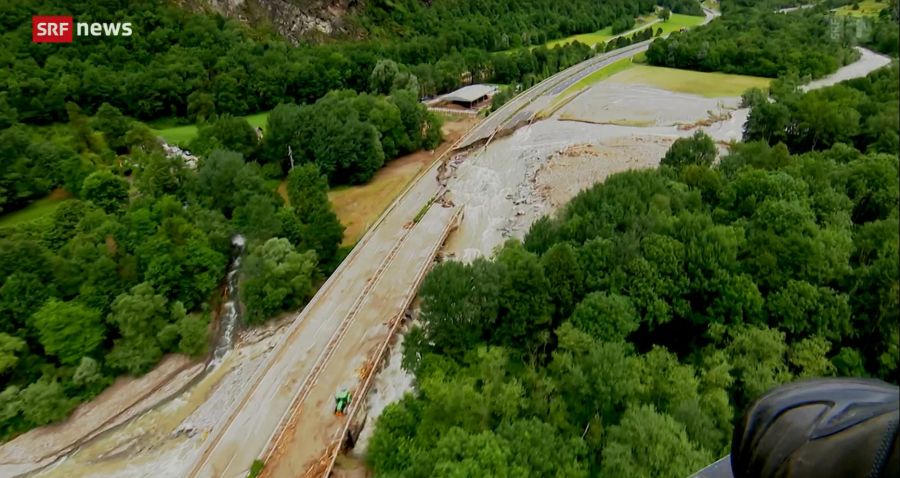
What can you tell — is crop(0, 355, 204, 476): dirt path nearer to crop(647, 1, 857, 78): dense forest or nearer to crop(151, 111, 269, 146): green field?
crop(151, 111, 269, 146): green field

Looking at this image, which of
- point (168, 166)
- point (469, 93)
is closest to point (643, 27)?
point (469, 93)

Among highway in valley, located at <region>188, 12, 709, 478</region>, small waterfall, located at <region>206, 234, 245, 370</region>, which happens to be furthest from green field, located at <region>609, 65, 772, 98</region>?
small waterfall, located at <region>206, 234, 245, 370</region>

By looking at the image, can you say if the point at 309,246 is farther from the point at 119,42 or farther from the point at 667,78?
the point at 667,78

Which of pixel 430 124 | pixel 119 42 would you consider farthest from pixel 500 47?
pixel 119 42

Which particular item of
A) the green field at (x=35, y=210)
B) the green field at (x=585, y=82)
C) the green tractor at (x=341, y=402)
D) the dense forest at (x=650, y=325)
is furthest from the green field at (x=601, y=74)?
the green field at (x=35, y=210)

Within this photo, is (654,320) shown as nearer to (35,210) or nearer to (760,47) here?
(35,210)
